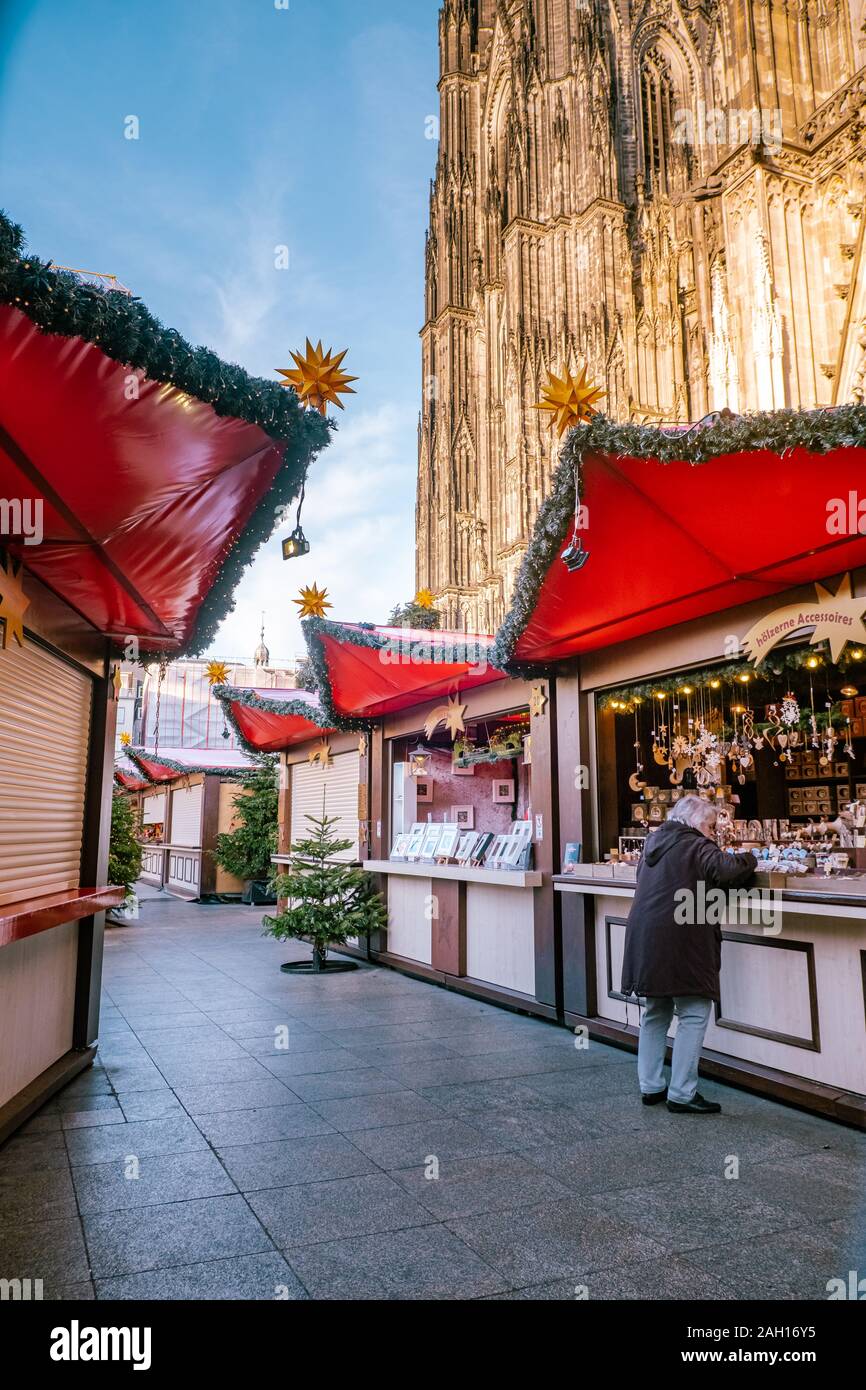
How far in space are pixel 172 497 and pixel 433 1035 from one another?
4846 mm

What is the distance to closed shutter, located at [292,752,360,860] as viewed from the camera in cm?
1268

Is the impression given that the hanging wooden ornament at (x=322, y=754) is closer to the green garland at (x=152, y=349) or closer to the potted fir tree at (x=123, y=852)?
the potted fir tree at (x=123, y=852)

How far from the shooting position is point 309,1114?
4887 millimetres

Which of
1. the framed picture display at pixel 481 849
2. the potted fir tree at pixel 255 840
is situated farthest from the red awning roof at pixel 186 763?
the framed picture display at pixel 481 849

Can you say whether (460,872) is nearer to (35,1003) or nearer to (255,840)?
(35,1003)

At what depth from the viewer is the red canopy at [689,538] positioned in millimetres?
4426

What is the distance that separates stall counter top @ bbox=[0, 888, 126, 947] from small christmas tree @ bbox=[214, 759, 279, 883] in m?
12.9

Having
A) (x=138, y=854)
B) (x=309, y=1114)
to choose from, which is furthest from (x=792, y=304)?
(x=309, y=1114)

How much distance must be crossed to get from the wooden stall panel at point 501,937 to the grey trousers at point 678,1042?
274 centimetres

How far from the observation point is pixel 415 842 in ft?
34.0

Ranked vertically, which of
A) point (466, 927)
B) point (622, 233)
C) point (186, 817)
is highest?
point (622, 233)

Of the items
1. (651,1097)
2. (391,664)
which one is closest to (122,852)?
(391,664)

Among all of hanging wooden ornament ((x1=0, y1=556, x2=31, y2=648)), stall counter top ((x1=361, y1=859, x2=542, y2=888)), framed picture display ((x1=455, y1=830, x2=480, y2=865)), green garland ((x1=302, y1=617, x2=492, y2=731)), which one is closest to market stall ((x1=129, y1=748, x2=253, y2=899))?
stall counter top ((x1=361, y1=859, x2=542, y2=888))

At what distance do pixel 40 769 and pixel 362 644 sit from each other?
395 cm
